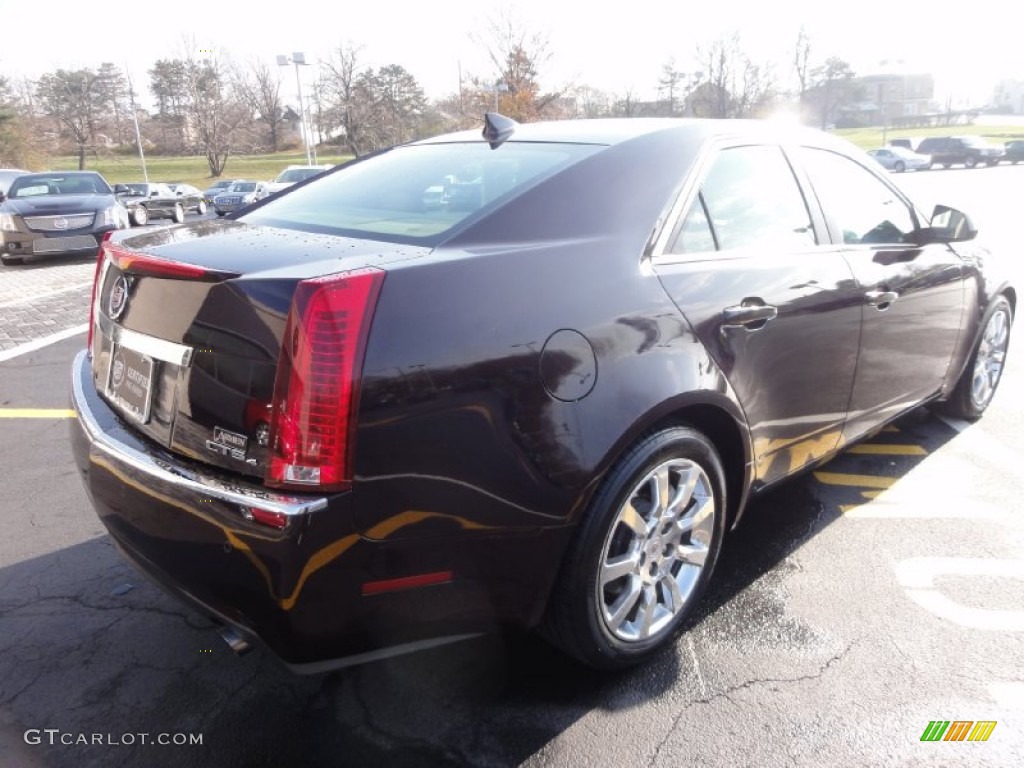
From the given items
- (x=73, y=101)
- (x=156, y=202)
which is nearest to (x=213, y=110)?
(x=73, y=101)

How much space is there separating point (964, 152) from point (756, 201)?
47.5 m

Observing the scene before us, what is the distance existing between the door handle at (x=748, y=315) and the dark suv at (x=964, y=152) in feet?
157

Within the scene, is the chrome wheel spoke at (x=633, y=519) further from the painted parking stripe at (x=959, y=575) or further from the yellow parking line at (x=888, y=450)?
the yellow parking line at (x=888, y=450)

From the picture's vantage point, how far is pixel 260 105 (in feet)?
213

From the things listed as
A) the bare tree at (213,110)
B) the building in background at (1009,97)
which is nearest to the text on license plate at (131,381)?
the bare tree at (213,110)

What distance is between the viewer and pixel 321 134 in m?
66.2

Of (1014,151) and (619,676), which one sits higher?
(619,676)

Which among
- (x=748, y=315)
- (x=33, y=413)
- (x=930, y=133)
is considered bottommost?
(x=33, y=413)

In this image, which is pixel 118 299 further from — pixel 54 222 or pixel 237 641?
pixel 54 222

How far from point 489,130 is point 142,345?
162cm

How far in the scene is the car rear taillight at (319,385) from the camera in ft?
5.79

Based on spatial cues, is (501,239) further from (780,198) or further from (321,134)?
(321,134)

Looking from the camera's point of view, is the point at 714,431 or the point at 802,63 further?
the point at 802,63

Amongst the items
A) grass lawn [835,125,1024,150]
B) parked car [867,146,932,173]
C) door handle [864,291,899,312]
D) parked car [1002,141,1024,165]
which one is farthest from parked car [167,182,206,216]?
grass lawn [835,125,1024,150]
